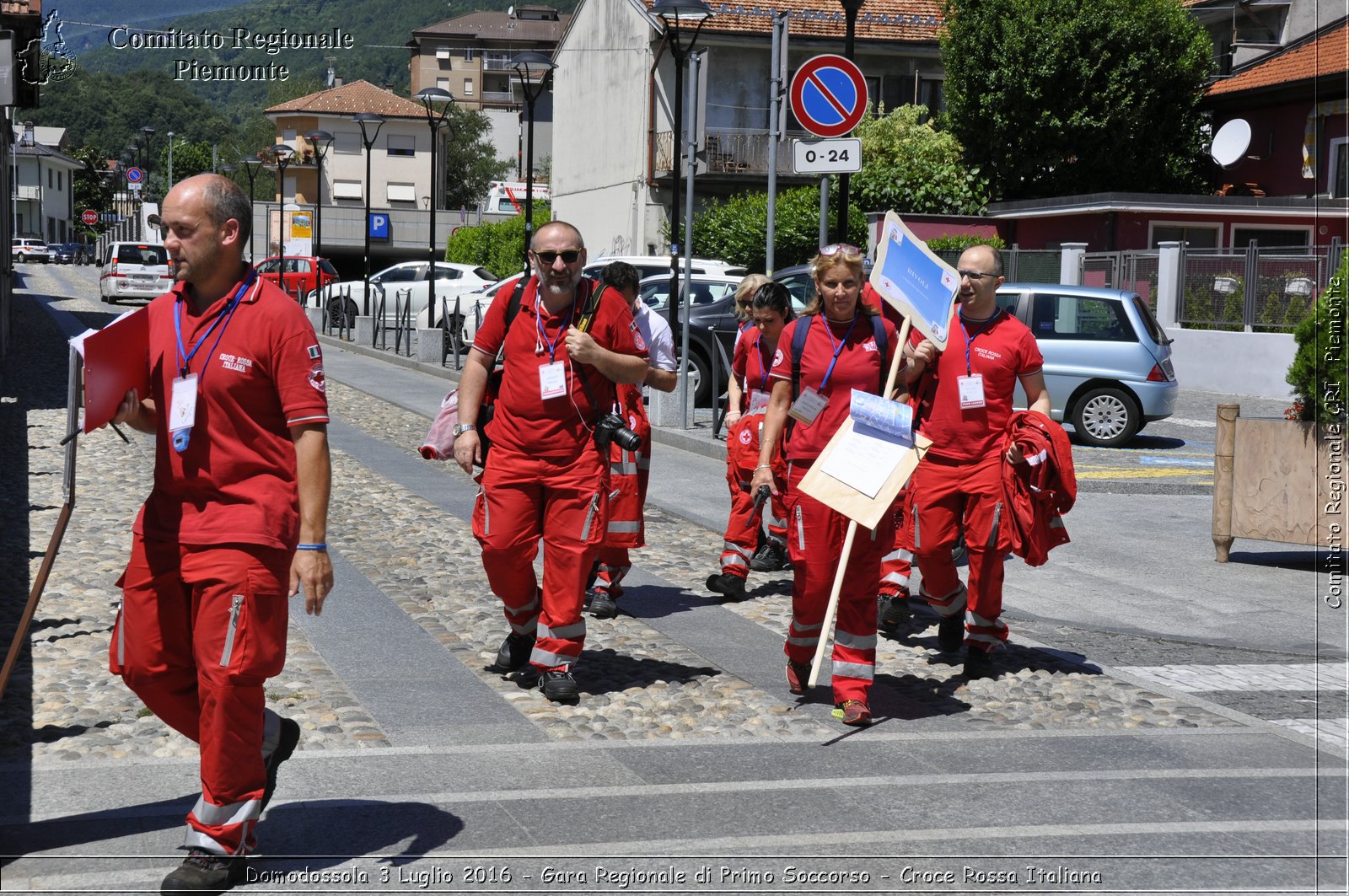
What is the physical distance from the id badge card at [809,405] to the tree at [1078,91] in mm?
30245

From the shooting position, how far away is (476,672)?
6.64 m

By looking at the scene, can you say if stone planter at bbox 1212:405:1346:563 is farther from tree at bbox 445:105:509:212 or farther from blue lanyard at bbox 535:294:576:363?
tree at bbox 445:105:509:212

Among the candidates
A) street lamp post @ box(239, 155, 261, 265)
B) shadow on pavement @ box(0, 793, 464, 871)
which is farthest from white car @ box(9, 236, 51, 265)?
shadow on pavement @ box(0, 793, 464, 871)

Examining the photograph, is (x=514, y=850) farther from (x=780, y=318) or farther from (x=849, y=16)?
(x=849, y=16)

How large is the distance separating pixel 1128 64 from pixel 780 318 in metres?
29.0

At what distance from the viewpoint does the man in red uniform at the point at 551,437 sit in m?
6.12

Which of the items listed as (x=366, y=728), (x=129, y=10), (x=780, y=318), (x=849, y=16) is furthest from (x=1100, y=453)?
(x=129, y=10)

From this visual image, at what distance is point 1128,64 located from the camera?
34562 millimetres

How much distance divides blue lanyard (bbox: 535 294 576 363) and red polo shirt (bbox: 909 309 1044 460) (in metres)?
1.69

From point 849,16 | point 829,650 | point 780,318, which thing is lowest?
point 829,650

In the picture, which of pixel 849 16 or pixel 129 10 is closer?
pixel 849 16

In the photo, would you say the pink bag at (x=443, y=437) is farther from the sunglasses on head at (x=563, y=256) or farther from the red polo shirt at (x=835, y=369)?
the red polo shirt at (x=835, y=369)


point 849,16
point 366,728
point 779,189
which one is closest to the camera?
point 366,728

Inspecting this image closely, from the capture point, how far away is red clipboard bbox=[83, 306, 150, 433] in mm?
3977
